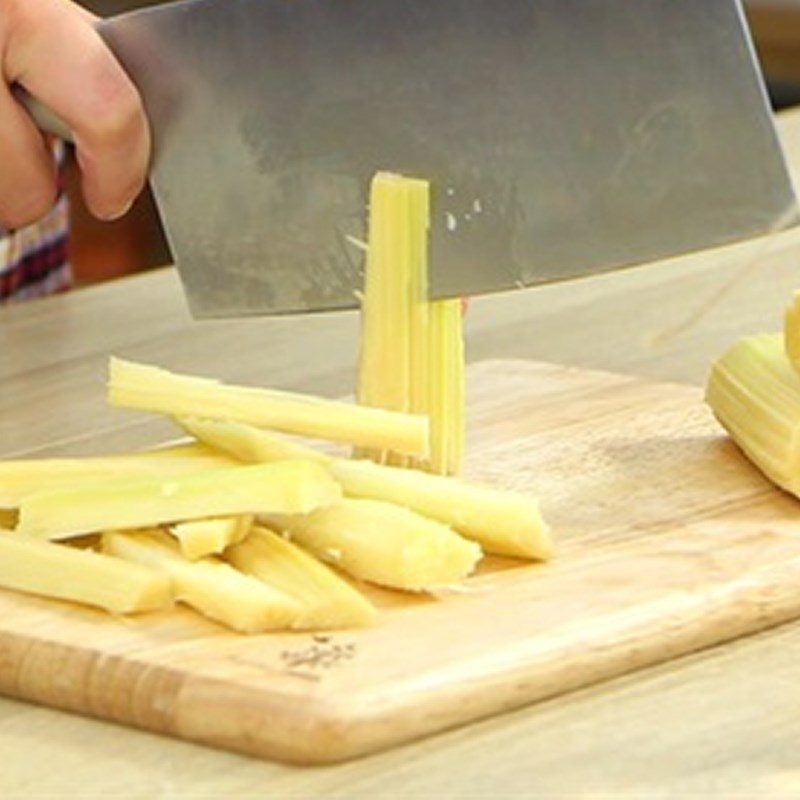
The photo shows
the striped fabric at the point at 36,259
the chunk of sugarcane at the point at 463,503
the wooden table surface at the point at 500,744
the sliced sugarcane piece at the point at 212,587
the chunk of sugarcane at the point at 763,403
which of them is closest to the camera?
the wooden table surface at the point at 500,744

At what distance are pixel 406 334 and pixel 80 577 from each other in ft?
0.92

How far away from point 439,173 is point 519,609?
1.05ft

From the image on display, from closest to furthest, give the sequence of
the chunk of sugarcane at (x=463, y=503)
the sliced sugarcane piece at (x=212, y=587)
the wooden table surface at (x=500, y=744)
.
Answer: the wooden table surface at (x=500, y=744) < the sliced sugarcane piece at (x=212, y=587) < the chunk of sugarcane at (x=463, y=503)

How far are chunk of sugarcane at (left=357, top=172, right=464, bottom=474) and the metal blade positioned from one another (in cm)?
2

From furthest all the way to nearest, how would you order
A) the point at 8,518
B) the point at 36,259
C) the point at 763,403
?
the point at 36,259 → the point at 763,403 → the point at 8,518

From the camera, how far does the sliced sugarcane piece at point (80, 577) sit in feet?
4.28

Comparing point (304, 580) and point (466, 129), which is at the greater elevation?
point (466, 129)

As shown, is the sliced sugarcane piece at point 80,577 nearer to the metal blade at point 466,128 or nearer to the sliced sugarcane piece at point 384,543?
the sliced sugarcane piece at point 384,543

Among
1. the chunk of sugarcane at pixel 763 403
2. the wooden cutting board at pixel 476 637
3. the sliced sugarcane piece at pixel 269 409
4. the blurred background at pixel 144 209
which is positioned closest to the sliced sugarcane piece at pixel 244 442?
the sliced sugarcane piece at pixel 269 409

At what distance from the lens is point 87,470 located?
4.75 feet

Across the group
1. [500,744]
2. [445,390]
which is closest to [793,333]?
[445,390]

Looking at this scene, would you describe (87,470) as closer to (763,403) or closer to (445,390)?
(445,390)

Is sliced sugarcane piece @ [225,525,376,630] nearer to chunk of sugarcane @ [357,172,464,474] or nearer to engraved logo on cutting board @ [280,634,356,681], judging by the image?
engraved logo on cutting board @ [280,634,356,681]

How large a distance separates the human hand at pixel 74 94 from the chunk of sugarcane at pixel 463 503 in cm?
25
